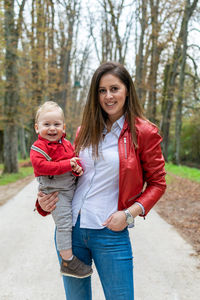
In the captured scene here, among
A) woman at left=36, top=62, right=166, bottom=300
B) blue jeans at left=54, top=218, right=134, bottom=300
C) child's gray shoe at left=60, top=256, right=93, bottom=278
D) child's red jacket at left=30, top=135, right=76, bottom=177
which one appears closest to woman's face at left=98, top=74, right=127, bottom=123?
woman at left=36, top=62, right=166, bottom=300

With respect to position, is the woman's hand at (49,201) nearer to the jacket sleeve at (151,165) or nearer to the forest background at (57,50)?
the jacket sleeve at (151,165)

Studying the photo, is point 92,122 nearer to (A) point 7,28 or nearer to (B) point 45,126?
(B) point 45,126

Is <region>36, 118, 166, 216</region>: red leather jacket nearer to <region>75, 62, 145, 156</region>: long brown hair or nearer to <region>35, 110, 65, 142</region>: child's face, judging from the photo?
<region>75, 62, 145, 156</region>: long brown hair

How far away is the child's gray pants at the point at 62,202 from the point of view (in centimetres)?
205

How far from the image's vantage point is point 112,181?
2.03m

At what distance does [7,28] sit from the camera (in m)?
13.7

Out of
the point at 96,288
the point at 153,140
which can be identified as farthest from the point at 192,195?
the point at 153,140

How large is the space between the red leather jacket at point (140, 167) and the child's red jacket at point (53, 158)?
1.26 feet

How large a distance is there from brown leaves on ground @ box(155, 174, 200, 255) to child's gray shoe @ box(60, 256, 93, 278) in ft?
9.52

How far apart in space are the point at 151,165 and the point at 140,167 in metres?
0.07

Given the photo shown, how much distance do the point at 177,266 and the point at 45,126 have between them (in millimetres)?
2785

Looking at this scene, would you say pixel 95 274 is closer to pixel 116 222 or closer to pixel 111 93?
pixel 116 222

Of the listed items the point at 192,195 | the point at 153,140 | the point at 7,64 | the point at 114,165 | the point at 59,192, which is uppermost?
the point at 7,64

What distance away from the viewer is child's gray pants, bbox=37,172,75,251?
6.74 ft
